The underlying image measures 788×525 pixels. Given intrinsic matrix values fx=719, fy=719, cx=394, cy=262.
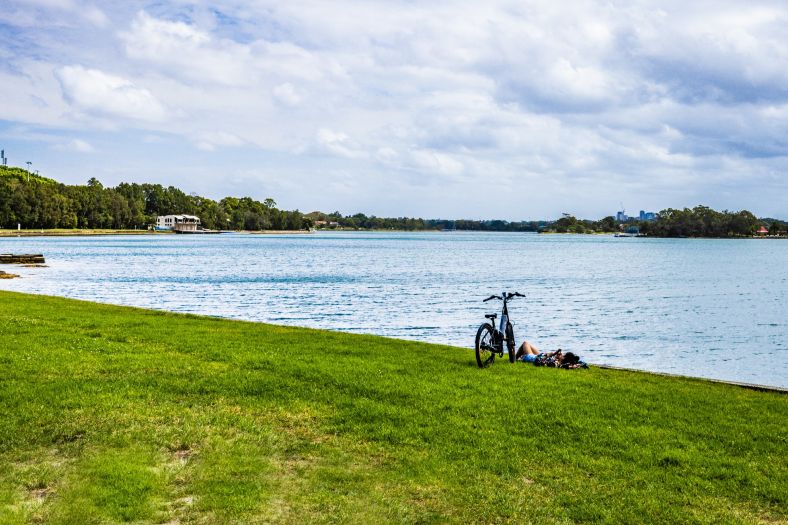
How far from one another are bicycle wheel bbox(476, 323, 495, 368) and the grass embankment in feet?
1.14

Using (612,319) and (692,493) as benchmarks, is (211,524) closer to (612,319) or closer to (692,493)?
(692,493)

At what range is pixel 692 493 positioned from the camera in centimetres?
849

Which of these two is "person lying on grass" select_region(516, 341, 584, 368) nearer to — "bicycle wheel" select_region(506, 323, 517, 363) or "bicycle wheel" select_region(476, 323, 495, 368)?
"bicycle wheel" select_region(506, 323, 517, 363)

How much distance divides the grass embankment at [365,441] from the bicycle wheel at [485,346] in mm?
348

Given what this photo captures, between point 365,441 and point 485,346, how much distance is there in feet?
20.5

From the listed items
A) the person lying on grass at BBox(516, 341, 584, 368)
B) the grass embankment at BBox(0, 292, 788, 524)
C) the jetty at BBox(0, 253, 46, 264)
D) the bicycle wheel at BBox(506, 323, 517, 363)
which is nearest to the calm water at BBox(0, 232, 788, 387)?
the bicycle wheel at BBox(506, 323, 517, 363)

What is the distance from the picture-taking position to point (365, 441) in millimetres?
10195

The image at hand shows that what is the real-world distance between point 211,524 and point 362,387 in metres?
5.81

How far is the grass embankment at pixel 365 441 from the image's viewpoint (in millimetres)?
7941

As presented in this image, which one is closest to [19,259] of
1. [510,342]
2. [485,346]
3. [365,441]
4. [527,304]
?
[527,304]

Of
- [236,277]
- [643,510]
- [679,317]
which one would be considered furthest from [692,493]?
[236,277]

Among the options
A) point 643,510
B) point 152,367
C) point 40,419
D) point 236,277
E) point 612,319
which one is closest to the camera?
point 643,510

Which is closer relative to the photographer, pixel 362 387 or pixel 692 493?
pixel 692 493

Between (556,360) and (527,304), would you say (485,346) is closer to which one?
(556,360)
